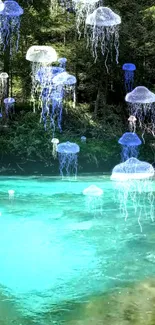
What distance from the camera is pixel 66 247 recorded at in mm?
9117

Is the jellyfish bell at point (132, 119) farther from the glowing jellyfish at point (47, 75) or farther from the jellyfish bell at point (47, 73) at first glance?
the jellyfish bell at point (47, 73)

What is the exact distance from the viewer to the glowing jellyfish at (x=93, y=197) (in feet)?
41.3

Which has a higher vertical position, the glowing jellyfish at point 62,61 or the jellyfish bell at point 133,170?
the glowing jellyfish at point 62,61

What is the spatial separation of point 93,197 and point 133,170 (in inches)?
175

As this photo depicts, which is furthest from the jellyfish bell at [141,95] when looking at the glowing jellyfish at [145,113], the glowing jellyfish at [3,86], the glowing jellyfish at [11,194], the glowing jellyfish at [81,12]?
the glowing jellyfish at [3,86]

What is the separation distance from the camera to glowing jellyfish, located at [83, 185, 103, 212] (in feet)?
41.3

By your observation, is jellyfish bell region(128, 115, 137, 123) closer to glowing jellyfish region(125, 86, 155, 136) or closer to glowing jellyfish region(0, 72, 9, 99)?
glowing jellyfish region(125, 86, 155, 136)

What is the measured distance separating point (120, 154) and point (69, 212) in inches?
328

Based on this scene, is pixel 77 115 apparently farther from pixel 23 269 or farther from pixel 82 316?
pixel 82 316

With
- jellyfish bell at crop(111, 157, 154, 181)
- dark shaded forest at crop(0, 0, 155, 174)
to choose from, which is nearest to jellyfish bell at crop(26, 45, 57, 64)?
dark shaded forest at crop(0, 0, 155, 174)

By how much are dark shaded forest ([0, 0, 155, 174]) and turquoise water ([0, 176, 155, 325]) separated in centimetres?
476

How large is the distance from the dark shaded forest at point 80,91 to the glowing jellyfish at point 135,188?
138 inches

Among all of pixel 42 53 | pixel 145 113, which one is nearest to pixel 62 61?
pixel 145 113

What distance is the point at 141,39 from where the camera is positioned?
21016 mm
